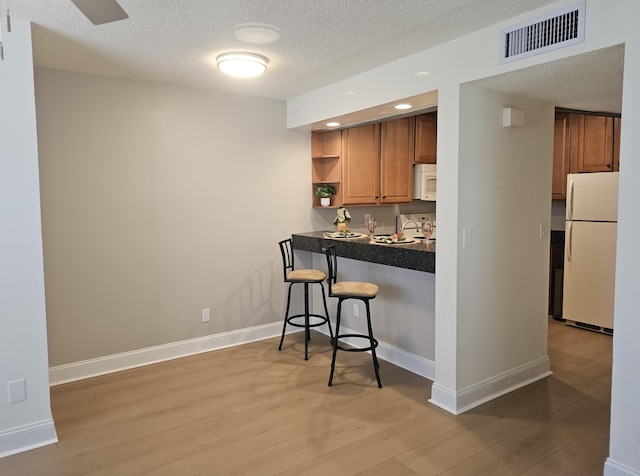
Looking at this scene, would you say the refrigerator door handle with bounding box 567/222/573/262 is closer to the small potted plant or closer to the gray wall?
the small potted plant

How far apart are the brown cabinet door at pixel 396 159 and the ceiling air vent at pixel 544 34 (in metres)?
2.43

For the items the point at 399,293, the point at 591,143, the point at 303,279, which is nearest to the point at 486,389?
the point at 399,293

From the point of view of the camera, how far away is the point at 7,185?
99.3 inches

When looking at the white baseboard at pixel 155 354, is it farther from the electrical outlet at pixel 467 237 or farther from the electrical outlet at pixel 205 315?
the electrical outlet at pixel 467 237

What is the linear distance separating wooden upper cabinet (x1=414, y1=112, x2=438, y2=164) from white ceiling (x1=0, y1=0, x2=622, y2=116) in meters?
1.74

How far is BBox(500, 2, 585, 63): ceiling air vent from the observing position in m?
2.24

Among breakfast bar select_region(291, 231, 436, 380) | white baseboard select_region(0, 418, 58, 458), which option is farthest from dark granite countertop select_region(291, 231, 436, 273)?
white baseboard select_region(0, 418, 58, 458)

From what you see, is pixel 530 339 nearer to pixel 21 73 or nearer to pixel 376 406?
pixel 376 406

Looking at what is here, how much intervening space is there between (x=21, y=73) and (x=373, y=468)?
287 cm

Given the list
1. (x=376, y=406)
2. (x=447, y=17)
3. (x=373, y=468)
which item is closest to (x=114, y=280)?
(x=376, y=406)

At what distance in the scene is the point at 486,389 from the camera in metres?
3.20

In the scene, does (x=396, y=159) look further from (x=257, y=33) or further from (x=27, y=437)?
(x=27, y=437)

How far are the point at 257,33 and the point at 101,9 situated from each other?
1.14 m

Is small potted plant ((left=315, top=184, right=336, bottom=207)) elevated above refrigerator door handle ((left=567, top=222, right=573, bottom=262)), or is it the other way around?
small potted plant ((left=315, top=184, right=336, bottom=207))
